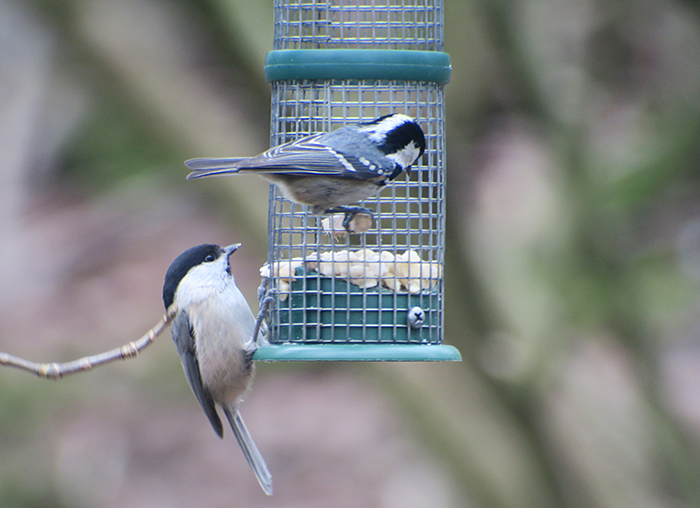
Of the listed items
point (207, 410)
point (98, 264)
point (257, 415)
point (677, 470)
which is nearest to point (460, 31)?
point (207, 410)

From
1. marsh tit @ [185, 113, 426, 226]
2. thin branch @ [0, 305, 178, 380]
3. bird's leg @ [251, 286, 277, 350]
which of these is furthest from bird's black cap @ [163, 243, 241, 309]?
thin branch @ [0, 305, 178, 380]

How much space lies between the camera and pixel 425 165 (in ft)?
16.3

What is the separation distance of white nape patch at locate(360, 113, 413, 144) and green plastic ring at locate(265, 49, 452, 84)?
0.19m

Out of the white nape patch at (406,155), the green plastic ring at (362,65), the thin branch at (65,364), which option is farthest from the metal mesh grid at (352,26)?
the thin branch at (65,364)

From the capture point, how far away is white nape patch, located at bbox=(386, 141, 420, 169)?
409 cm

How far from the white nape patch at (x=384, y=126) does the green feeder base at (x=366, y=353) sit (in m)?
0.98

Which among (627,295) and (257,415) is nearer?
(627,295)

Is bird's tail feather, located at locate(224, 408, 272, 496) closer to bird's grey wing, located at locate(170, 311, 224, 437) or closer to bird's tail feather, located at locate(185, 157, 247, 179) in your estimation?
bird's grey wing, located at locate(170, 311, 224, 437)

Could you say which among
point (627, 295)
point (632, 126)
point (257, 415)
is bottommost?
point (257, 415)

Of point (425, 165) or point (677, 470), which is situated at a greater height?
point (425, 165)

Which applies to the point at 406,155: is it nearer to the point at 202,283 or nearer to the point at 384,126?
the point at 384,126

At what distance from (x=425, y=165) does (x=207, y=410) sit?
1.90m

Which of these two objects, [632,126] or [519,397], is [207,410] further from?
[632,126]

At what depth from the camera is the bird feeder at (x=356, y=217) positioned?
4.14 meters
